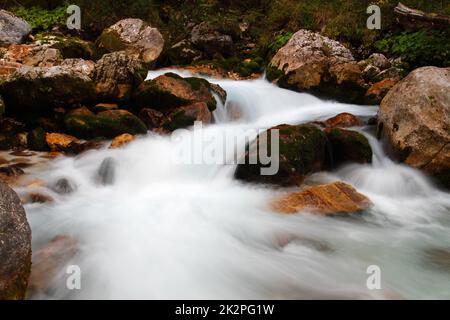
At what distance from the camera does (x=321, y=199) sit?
504cm

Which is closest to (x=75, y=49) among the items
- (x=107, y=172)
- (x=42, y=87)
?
(x=42, y=87)

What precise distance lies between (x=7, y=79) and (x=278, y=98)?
600 centimetres

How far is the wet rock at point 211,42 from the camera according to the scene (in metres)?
12.8

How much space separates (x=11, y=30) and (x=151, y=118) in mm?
5555

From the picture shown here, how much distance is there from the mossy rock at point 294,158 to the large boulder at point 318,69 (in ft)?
12.4

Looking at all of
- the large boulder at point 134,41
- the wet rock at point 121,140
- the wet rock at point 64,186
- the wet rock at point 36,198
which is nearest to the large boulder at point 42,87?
the wet rock at point 121,140

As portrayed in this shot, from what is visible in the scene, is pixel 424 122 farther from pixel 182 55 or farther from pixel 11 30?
pixel 11 30

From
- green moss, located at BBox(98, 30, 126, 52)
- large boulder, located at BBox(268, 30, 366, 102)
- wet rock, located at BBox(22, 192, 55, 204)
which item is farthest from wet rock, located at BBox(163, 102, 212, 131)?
green moss, located at BBox(98, 30, 126, 52)

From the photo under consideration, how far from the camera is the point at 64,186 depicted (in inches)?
217

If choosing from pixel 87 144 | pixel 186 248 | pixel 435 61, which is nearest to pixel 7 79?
pixel 87 144

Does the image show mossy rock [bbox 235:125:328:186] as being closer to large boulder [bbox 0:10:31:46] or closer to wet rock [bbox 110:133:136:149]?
wet rock [bbox 110:133:136:149]

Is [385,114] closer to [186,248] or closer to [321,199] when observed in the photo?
[321,199]

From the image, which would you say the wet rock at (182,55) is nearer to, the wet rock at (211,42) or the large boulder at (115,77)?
the wet rock at (211,42)

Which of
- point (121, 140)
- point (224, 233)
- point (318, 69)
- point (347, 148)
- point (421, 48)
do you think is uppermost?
point (421, 48)
